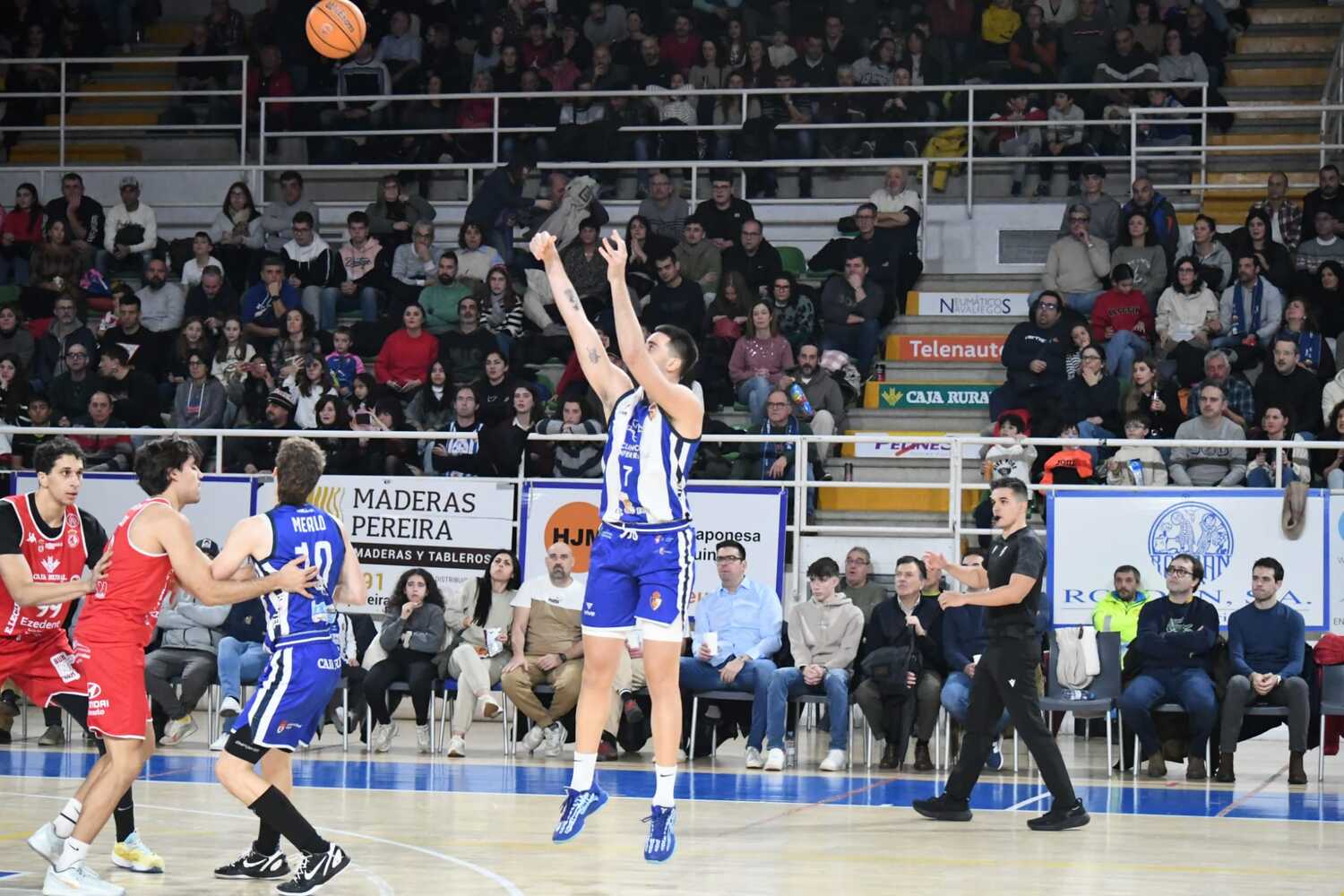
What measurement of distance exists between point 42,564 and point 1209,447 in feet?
32.2

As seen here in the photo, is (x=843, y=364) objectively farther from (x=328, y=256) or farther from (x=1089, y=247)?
(x=328, y=256)

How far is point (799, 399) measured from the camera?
15.6m

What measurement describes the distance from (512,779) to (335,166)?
10.3 metres

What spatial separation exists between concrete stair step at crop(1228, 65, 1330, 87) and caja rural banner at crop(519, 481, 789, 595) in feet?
31.5

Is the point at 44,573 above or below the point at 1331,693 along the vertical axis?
above

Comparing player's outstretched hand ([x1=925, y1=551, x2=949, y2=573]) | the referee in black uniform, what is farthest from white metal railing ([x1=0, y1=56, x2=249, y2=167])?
player's outstretched hand ([x1=925, y1=551, x2=949, y2=573])

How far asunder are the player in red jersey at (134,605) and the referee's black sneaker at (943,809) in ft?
13.4

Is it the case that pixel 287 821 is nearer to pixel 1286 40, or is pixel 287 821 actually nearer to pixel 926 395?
pixel 926 395

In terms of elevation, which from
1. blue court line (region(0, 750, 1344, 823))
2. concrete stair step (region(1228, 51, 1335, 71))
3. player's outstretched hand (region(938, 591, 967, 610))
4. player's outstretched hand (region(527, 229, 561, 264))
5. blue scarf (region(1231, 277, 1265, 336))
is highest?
concrete stair step (region(1228, 51, 1335, 71))

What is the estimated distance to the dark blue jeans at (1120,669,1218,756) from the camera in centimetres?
1223

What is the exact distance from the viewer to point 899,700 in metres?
12.8

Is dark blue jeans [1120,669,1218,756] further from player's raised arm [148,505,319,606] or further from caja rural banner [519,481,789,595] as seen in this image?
player's raised arm [148,505,319,606]

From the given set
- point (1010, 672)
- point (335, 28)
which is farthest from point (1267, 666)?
point (335, 28)

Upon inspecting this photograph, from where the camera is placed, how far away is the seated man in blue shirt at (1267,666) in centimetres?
1212
